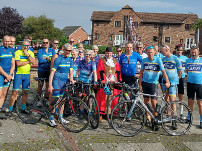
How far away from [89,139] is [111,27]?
48.6m

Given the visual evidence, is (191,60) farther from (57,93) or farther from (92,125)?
(57,93)

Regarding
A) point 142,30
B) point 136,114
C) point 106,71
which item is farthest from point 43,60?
point 142,30

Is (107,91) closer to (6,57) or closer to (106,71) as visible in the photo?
(106,71)

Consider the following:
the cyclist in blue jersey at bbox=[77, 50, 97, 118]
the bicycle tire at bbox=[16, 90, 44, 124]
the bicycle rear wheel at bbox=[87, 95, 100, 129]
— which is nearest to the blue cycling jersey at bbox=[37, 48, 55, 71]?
the bicycle tire at bbox=[16, 90, 44, 124]

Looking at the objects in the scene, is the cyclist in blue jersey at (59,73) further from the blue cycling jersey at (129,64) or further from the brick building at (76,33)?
the brick building at (76,33)

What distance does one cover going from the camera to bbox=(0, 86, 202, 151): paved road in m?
4.44

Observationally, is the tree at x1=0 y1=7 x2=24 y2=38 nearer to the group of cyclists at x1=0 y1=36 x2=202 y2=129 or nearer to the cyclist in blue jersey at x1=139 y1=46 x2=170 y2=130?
the group of cyclists at x1=0 y1=36 x2=202 y2=129

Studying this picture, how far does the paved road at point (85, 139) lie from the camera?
444 cm

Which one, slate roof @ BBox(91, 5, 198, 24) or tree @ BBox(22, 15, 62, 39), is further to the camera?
slate roof @ BBox(91, 5, 198, 24)

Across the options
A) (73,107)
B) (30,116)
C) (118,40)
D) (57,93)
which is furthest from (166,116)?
(118,40)

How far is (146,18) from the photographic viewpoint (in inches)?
2039

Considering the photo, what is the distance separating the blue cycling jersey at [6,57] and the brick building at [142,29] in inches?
1795

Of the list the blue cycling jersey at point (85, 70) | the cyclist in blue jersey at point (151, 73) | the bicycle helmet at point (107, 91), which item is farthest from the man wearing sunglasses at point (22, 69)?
the cyclist in blue jersey at point (151, 73)

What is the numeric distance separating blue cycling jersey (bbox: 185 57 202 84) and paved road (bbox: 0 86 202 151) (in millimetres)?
1414
